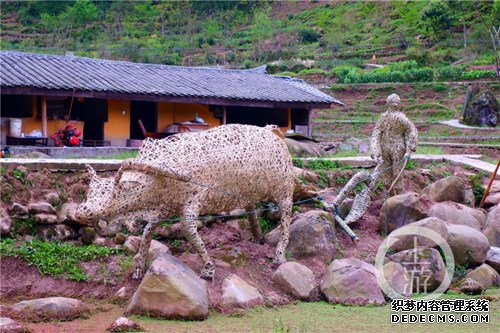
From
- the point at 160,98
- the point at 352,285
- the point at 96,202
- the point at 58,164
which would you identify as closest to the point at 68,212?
the point at 58,164

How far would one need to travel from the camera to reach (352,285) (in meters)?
10.0

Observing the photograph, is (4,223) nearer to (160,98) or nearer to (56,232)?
(56,232)

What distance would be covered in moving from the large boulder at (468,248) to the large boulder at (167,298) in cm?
432

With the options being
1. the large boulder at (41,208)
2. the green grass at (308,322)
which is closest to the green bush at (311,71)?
the large boulder at (41,208)

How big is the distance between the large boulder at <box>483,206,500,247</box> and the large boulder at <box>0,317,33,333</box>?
768cm

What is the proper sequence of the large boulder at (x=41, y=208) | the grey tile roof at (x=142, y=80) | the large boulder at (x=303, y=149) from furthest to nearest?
the grey tile roof at (x=142, y=80) → the large boulder at (x=303, y=149) → the large boulder at (x=41, y=208)

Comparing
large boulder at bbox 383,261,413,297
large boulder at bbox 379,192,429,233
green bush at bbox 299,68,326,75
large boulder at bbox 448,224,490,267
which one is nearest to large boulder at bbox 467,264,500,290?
large boulder at bbox 448,224,490,267

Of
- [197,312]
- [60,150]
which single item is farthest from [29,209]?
[60,150]

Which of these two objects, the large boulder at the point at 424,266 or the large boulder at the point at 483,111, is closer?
the large boulder at the point at 424,266

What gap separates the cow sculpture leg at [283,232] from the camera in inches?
430

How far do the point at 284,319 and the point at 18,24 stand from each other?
56.9 m

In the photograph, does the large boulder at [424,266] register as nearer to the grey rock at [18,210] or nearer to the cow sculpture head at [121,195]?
the cow sculpture head at [121,195]

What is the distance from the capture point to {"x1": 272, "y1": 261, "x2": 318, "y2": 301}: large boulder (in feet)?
32.9

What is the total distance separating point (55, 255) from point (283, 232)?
3.17 meters
